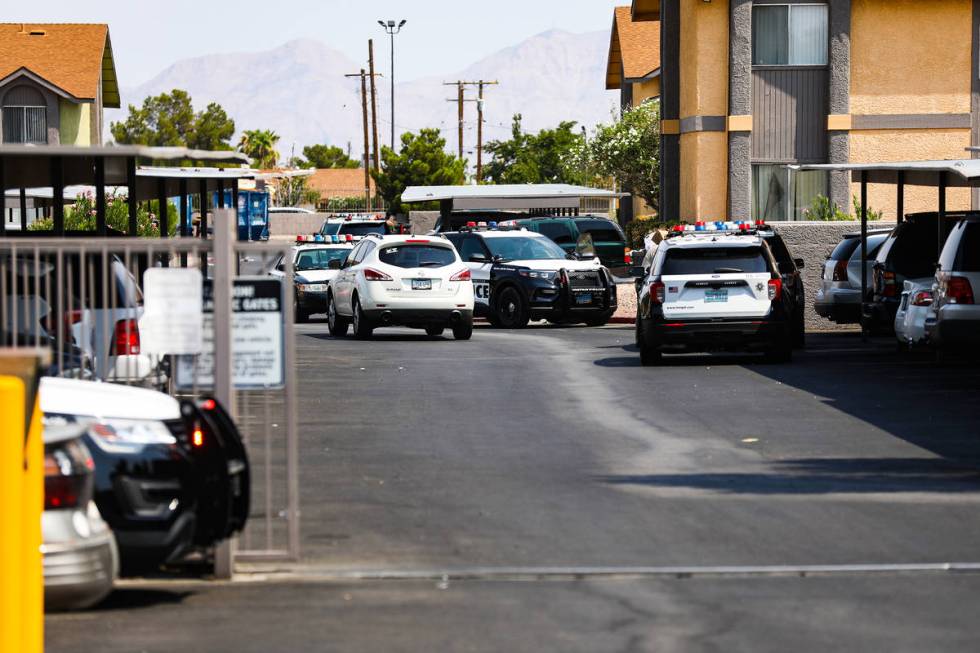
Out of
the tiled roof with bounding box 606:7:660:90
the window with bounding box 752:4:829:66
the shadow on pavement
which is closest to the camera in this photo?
the shadow on pavement

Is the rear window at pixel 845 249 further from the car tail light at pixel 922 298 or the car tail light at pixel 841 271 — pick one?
the car tail light at pixel 922 298

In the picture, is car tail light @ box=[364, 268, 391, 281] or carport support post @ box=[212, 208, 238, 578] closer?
carport support post @ box=[212, 208, 238, 578]

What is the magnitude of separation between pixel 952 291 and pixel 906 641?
12.4m

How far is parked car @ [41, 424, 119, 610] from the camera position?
24.4ft

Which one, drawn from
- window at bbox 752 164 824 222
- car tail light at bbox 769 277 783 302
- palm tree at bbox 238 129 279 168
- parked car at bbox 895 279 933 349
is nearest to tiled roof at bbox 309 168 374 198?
palm tree at bbox 238 129 279 168

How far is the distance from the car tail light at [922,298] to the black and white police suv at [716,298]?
1611 millimetres

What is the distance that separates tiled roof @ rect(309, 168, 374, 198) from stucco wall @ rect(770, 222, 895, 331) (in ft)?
388

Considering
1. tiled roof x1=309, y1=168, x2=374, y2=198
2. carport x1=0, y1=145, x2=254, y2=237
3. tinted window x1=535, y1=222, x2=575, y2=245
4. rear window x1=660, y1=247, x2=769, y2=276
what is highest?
tiled roof x1=309, y1=168, x2=374, y2=198

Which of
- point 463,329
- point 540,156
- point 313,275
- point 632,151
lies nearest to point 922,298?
point 463,329

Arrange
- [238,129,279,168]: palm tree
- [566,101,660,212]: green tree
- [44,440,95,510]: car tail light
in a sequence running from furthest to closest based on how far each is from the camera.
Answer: [238,129,279,168]: palm tree
[566,101,660,212]: green tree
[44,440,95,510]: car tail light

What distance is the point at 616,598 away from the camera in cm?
862

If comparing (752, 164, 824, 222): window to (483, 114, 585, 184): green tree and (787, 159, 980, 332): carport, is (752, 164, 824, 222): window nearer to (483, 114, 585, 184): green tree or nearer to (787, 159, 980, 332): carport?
(787, 159, 980, 332): carport

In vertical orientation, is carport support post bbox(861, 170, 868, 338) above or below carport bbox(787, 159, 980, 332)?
below

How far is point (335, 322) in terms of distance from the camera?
29344 millimetres
